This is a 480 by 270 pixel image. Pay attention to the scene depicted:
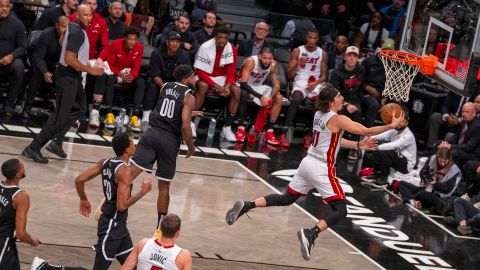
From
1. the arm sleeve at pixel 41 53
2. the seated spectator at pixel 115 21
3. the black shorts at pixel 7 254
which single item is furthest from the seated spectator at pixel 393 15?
the black shorts at pixel 7 254

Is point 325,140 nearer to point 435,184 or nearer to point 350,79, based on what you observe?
point 435,184

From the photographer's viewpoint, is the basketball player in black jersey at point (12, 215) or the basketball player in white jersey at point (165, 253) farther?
the basketball player in black jersey at point (12, 215)

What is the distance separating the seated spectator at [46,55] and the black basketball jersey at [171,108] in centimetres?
443

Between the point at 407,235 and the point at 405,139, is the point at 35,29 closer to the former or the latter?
the point at 405,139

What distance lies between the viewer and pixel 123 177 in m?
8.56

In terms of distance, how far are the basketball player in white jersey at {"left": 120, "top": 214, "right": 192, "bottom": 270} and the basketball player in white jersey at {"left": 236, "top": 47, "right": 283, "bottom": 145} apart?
8.14 meters

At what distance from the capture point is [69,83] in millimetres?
12641

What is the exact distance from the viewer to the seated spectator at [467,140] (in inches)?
551

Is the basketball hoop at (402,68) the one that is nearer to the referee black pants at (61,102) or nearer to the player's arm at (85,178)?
the referee black pants at (61,102)

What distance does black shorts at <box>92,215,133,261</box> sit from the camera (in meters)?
8.52

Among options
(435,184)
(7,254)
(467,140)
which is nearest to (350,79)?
(467,140)

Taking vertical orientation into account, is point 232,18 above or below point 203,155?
above

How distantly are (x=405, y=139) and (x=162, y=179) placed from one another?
487 cm

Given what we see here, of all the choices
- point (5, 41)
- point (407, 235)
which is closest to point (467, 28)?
point (407, 235)
